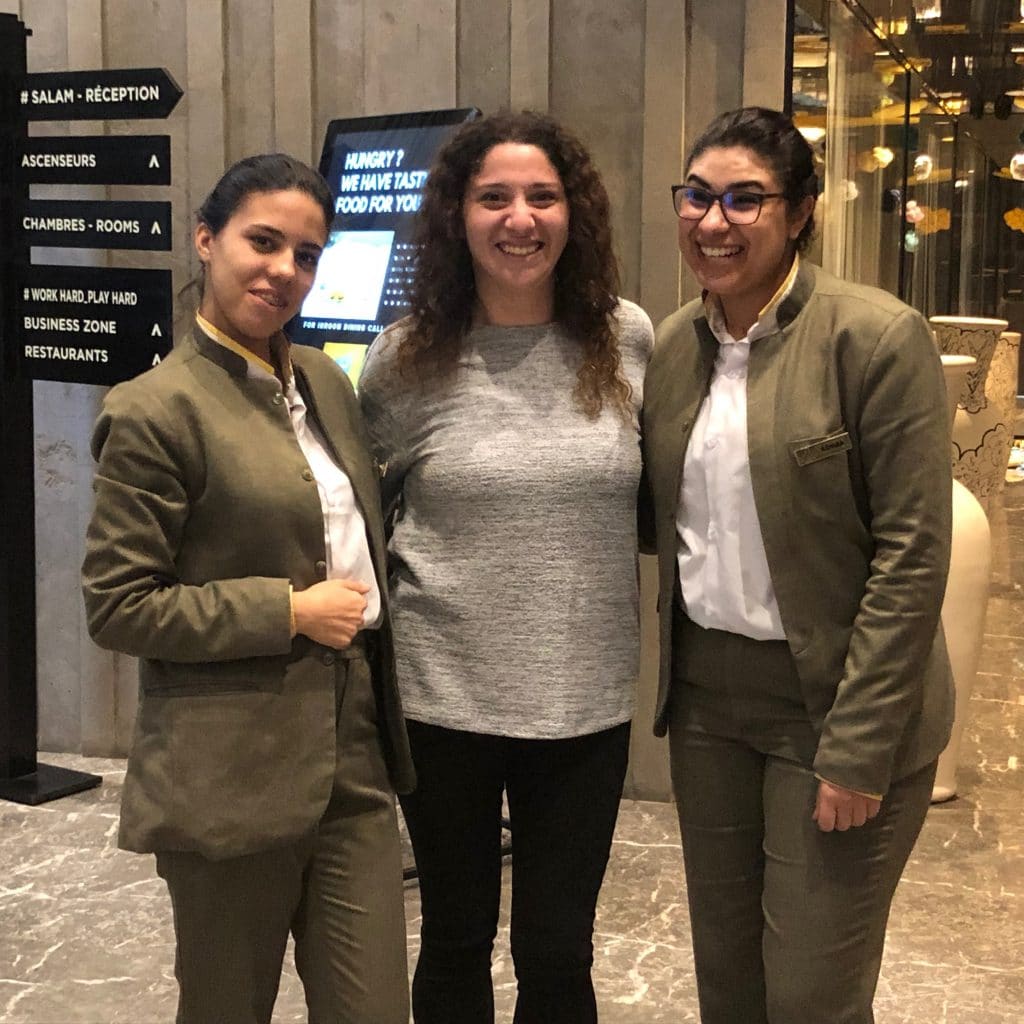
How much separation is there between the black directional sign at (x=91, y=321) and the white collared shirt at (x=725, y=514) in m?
2.21

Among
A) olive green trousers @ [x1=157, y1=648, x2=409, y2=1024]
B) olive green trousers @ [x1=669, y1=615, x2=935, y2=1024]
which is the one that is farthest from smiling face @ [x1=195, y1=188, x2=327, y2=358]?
olive green trousers @ [x1=669, y1=615, x2=935, y2=1024]

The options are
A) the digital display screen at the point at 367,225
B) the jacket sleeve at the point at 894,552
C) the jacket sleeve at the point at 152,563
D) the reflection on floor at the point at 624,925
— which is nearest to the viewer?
the jacket sleeve at the point at 152,563

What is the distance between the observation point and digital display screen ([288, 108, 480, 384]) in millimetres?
3443

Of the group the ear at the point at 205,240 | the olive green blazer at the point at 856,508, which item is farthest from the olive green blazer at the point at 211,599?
the olive green blazer at the point at 856,508

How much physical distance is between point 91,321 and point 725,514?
8.41 feet

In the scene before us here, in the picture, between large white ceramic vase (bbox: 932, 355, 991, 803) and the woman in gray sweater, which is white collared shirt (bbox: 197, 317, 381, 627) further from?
large white ceramic vase (bbox: 932, 355, 991, 803)

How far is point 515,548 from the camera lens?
80.6 inches

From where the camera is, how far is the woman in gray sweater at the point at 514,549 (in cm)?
205

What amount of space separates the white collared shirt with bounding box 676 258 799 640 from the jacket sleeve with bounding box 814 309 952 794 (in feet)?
0.47

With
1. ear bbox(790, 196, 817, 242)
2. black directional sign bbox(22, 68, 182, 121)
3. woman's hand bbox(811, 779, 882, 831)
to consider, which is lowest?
woman's hand bbox(811, 779, 882, 831)

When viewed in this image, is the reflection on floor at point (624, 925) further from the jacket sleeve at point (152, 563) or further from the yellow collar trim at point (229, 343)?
the yellow collar trim at point (229, 343)

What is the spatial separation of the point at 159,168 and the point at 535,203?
193cm

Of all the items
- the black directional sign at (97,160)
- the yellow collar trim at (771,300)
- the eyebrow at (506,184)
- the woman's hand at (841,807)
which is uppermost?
the black directional sign at (97,160)

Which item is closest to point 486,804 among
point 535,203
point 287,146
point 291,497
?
point 291,497
